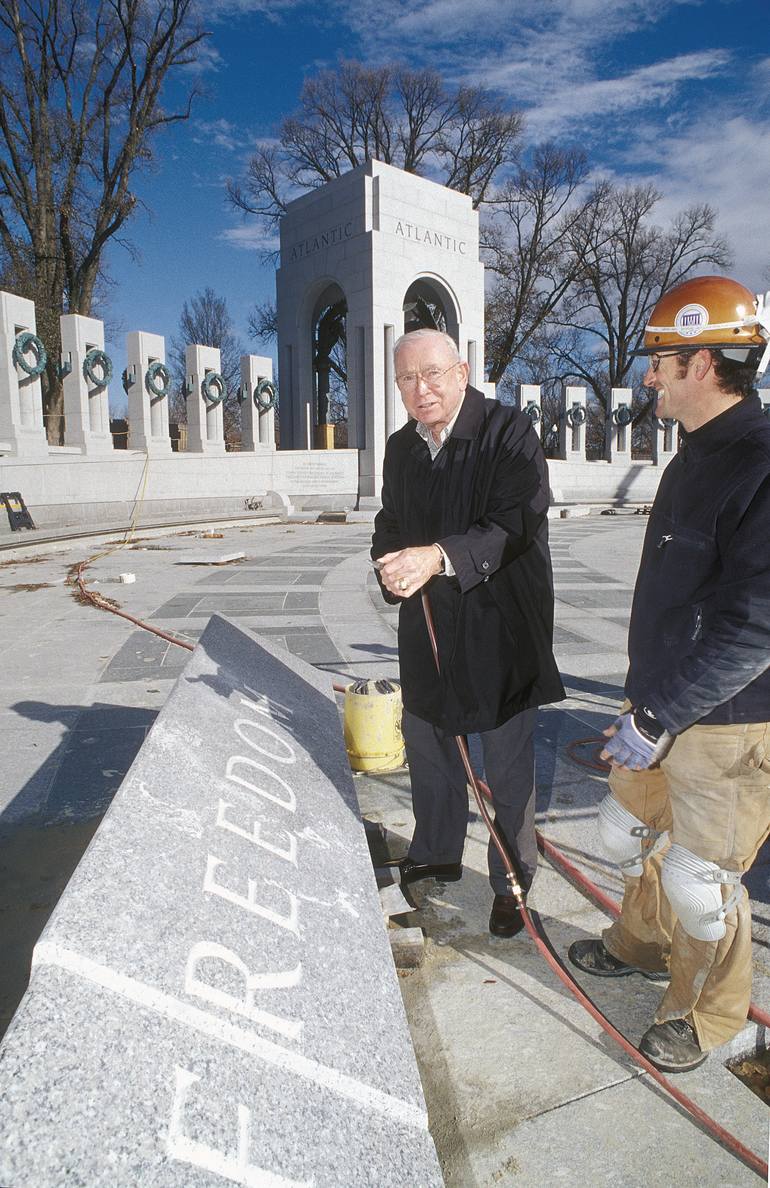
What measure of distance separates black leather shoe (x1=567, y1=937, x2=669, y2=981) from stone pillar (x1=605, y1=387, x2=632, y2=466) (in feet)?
102

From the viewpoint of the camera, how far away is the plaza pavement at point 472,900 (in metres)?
1.75

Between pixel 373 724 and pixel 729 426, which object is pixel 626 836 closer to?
pixel 729 426

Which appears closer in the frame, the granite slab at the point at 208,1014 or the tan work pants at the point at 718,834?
the granite slab at the point at 208,1014

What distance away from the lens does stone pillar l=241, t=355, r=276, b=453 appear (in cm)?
2194

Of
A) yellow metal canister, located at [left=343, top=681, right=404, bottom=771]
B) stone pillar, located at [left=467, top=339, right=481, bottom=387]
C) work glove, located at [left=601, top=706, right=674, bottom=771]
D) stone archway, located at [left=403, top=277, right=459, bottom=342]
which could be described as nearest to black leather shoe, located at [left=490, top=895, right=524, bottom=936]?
work glove, located at [left=601, top=706, right=674, bottom=771]

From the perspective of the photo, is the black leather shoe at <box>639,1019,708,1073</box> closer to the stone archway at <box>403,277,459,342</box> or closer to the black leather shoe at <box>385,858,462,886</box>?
the black leather shoe at <box>385,858,462,886</box>

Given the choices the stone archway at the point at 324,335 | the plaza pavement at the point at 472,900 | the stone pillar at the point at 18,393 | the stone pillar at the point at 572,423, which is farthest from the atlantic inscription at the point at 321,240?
the plaza pavement at the point at 472,900

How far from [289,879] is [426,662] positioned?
1.09 m

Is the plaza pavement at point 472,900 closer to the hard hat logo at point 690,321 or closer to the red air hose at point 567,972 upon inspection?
the red air hose at point 567,972

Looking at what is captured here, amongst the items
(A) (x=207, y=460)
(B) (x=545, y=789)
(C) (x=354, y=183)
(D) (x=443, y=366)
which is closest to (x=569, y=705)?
(B) (x=545, y=789)

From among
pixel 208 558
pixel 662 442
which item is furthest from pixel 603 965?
pixel 662 442

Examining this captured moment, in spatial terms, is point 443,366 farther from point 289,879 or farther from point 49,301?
point 49,301

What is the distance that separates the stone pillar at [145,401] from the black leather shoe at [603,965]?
18498mm

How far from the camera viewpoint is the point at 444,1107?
72.9 inches
